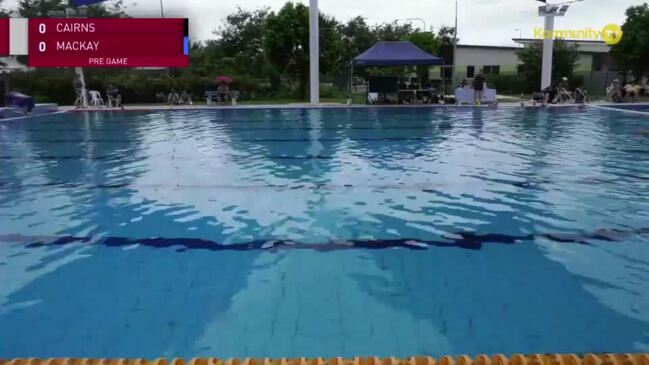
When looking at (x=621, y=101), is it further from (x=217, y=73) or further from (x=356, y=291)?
(x=356, y=291)

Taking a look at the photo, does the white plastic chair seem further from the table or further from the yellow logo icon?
the yellow logo icon

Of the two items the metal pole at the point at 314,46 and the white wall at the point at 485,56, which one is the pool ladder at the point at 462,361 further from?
the white wall at the point at 485,56

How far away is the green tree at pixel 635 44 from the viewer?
89.8ft

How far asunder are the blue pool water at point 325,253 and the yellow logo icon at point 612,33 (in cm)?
2215

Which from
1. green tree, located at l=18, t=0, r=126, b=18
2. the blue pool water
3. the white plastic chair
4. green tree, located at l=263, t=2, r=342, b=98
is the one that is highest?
green tree, located at l=18, t=0, r=126, b=18

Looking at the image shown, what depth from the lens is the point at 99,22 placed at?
20500mm

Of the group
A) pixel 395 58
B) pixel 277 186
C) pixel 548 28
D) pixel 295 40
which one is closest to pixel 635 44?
pixel 548 28

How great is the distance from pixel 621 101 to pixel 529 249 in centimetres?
1995

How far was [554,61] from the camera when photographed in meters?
29.0

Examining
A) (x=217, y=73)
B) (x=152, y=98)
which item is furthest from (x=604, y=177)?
(x=217, y=73)

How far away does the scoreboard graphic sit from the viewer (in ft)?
63.8

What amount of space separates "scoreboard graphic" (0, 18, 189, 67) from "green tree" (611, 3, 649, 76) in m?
21.6

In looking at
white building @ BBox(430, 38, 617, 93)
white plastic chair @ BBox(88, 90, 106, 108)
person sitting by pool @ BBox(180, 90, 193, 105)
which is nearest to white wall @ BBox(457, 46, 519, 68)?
white building @ BBox(430, 38, 617, 93)

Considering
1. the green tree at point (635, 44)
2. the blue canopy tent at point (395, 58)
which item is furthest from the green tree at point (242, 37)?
the green tree at point (635, 44)
